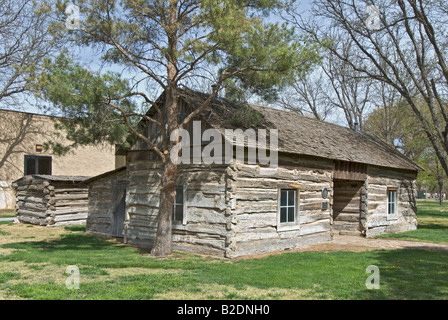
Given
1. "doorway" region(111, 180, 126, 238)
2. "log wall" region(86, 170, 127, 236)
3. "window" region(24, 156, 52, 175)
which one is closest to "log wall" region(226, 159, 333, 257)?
"log wall" region(86, 170, 127, 236)

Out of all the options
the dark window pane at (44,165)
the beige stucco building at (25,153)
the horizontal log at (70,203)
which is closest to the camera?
the horizontal log at (70,203)

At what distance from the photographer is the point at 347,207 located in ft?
57.3

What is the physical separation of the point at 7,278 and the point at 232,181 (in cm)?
552

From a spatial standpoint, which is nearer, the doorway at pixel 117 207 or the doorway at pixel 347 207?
the doorway at pixel 117 207

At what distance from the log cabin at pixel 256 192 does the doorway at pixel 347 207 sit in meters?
0.04

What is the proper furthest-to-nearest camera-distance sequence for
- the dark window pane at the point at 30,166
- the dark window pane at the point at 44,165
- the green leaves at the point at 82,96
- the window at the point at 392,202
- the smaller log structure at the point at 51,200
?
the dark window pane at the point at 44,165 → the dark window pane at the point at 30,166 → the smaller log structure at the point at 51,200 → the window at the point at 392,202 → the green leaves at the point at 82,96

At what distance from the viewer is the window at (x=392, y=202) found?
Result: 18.7m

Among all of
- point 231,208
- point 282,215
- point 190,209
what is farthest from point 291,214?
point 190,209

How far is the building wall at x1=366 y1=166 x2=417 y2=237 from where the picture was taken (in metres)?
17.2

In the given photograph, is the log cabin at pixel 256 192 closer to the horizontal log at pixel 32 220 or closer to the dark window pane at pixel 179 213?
the dark window pane at pixel 179 213

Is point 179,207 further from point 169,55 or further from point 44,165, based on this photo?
point 44,165

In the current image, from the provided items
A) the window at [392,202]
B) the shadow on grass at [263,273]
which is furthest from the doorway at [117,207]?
the window at [392,202]

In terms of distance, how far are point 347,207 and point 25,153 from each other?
64.0 feet

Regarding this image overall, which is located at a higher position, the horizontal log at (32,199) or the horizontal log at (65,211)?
the horizontal log at (32,199)
